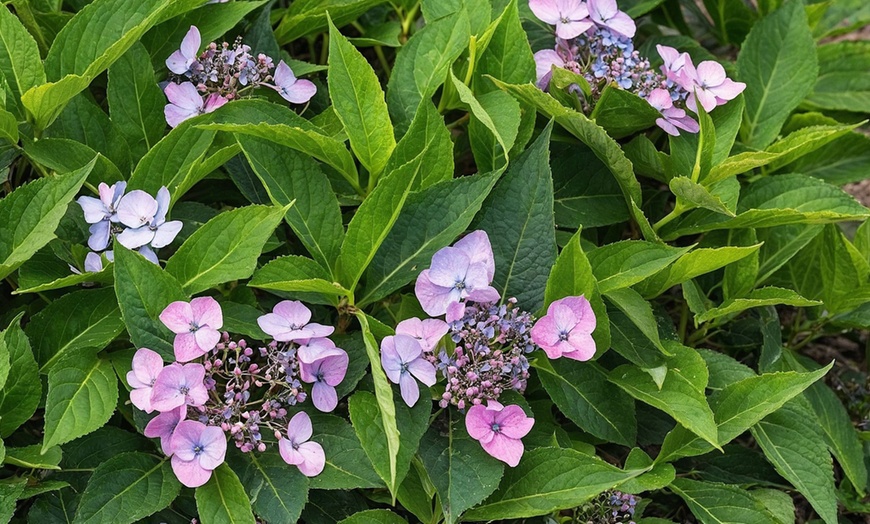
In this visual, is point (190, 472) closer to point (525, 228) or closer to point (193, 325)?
point (193, 325)

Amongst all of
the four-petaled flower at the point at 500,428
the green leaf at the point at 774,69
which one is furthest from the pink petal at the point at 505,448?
the green leaf at the point at 774,69

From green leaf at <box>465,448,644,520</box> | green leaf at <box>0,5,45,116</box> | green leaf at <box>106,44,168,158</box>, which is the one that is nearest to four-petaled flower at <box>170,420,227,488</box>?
green leaf at <box>465,448,644,520</box>

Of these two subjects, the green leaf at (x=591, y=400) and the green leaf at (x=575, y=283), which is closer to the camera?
the green leaf at (x=575, y=283)

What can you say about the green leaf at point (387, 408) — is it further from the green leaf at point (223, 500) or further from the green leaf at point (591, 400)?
the green leaf at point (591, 400)

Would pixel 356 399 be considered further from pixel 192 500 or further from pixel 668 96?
pixel 668 96

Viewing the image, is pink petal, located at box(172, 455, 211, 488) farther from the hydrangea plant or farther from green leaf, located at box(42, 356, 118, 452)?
green leaf, located at box(42, 356, 118, 452)

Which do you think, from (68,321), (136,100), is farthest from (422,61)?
(68,321)
